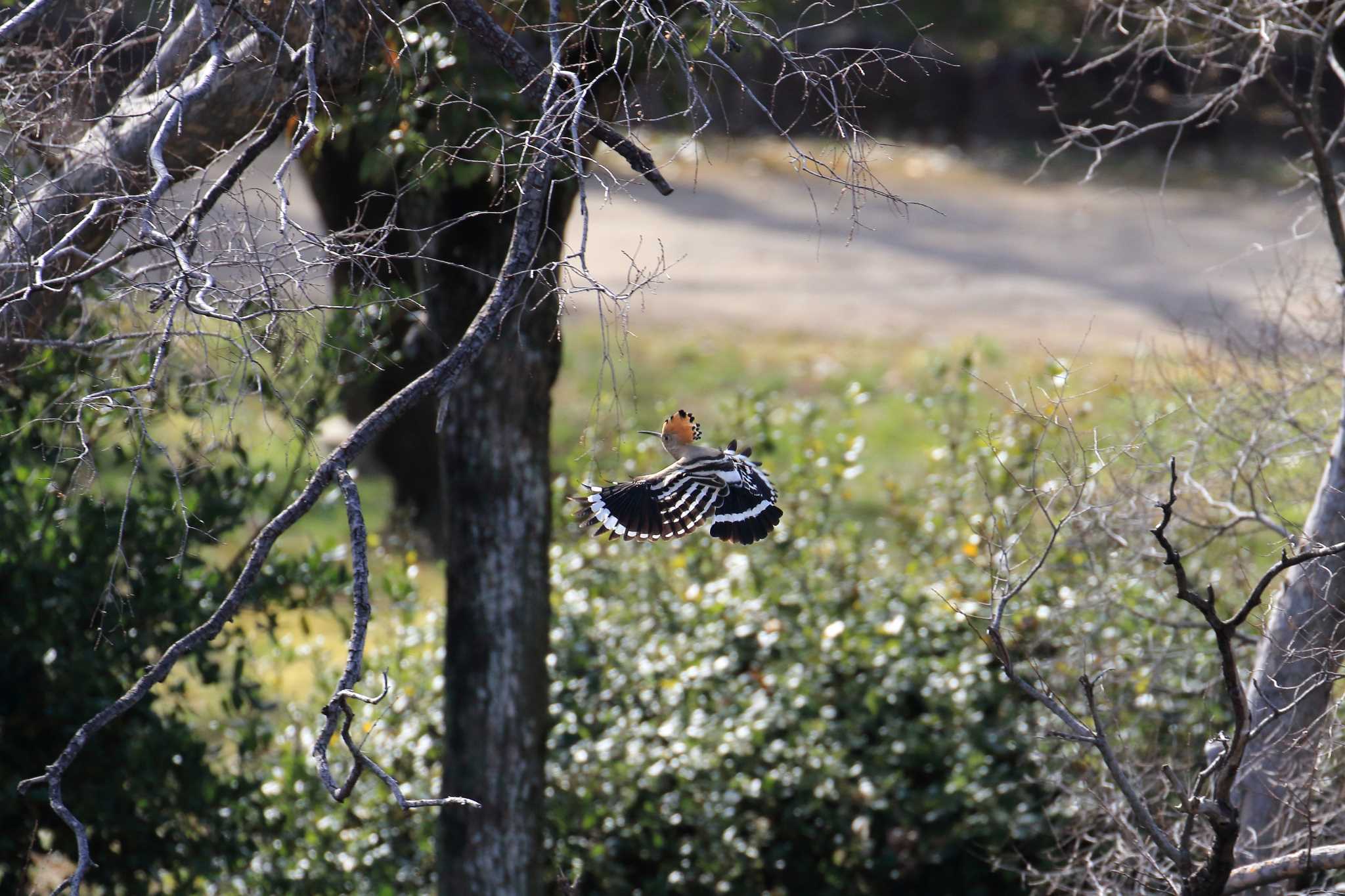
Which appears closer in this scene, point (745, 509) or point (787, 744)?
point (745, 509)

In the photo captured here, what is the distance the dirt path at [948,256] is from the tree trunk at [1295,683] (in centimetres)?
645

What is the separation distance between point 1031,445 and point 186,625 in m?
3.07

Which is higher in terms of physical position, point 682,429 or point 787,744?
point 682,429

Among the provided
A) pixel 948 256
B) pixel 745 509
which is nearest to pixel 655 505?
pixel 745 509

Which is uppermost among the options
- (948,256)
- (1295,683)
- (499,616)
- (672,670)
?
(948,256)

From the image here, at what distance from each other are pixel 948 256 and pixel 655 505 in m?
11.0

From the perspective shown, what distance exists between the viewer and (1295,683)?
3.41 meters

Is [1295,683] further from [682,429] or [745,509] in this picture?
[682,429]

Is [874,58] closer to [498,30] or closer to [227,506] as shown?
[498,30]

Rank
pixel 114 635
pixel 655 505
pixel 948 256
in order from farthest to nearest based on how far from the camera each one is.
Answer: pixel 948 256
pixel 114 635
pixel 655 505

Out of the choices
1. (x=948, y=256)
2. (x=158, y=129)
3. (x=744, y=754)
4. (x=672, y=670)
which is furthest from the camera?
(x=948, y=256)

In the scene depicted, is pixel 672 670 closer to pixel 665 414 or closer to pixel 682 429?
pixel 665 414

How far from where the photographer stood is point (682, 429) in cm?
312

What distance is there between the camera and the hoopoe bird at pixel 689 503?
2.77 metres
